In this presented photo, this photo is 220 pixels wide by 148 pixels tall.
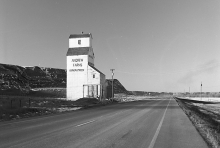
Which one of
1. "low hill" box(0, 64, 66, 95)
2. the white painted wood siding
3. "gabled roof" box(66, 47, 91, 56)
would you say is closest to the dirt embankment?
"gabled roof" box(66, 47, 91, 56)

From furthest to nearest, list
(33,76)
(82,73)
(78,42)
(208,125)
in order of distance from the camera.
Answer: (33,76), (78,42), (82,73), (208,125)

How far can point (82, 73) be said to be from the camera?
4606 cm

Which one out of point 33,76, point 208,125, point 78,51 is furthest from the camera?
point 33,76

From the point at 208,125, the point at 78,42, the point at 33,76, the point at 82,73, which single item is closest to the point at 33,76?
the point at 33,76

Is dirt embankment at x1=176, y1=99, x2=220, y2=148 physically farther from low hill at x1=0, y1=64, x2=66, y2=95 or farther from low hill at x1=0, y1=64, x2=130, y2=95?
low hill at x1=0, y1=64, x2=66, y2=95

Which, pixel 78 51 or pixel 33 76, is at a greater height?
pixel 78 51

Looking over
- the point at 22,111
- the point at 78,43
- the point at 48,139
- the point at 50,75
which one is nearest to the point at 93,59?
→ the point at 78,43

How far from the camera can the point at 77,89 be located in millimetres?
46000

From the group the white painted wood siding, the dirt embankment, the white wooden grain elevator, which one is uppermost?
the white painted wood siding

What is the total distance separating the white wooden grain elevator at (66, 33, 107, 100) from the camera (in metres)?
45.4

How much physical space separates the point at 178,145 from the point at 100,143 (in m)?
2.52

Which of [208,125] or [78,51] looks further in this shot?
[78,51]

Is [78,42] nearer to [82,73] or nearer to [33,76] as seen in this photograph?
[82,73]

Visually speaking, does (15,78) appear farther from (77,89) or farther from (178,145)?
(178,145)
